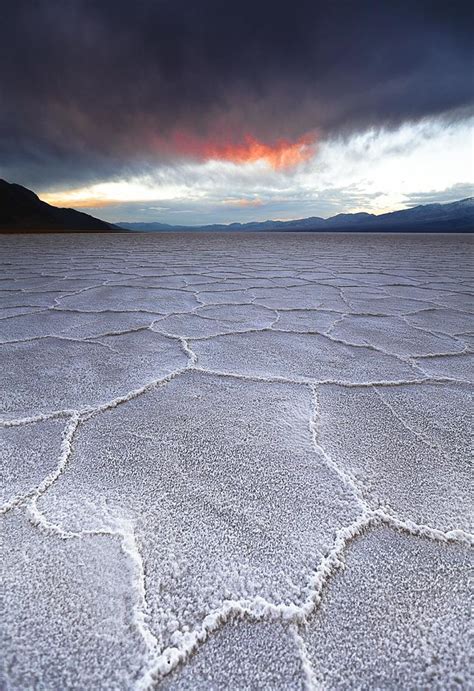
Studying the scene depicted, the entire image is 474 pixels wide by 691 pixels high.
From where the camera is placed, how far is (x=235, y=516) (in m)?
0.57

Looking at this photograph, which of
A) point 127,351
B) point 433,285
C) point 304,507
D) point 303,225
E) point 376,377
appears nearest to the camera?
point 304,507

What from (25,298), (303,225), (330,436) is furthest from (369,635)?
(303,225)

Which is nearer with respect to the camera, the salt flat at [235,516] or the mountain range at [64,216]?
the salt flat at [235,516]

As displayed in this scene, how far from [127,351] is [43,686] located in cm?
101

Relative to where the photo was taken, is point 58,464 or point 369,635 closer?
point 369,635

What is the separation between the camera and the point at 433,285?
A: 3002 mm

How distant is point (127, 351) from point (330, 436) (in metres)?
0.80

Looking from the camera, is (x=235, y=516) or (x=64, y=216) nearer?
(x=235, y=516)

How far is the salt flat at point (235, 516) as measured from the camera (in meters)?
0.39

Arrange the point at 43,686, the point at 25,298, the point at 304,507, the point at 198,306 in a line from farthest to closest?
the point at 25,298, the point at 198,306, the point at 304,507, the point at 43,686

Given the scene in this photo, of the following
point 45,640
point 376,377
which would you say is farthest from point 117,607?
point 376,377

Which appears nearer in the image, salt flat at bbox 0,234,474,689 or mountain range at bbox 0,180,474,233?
salt flat at bbox 0,234,474,689

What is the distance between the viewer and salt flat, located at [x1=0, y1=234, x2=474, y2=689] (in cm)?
39

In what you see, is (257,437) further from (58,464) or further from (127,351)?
(127,351)
